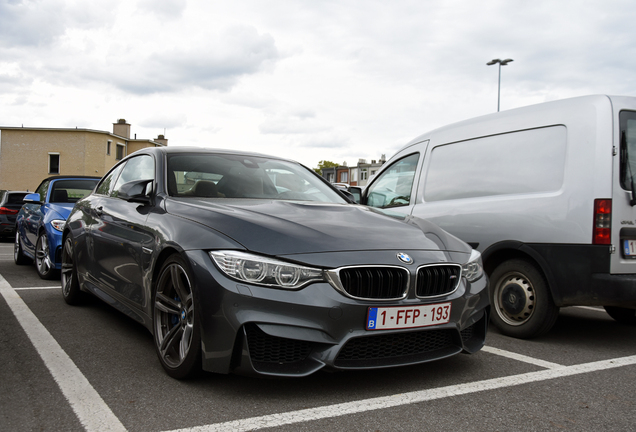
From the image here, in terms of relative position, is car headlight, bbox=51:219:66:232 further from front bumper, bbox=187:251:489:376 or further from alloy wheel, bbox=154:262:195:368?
front bumper, bbox=187:251:489:376

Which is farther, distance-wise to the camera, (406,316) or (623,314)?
(623,314)

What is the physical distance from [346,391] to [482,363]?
43.5 inches

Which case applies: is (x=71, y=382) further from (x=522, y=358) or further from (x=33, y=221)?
(x=33, y=221)

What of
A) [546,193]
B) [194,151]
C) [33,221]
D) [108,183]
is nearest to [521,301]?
[546,193]

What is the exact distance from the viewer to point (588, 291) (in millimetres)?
4070

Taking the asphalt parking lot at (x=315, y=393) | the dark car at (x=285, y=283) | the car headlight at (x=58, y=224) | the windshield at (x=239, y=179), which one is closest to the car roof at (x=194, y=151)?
the windshield at (x=239, y=179)

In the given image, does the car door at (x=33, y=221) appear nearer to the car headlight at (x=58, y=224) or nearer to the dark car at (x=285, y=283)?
the car headlight at (x=58, y=224)

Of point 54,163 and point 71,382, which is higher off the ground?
point 54,163

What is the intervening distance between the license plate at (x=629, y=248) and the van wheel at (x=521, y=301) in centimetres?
63

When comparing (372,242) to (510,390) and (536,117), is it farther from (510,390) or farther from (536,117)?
(536,117)

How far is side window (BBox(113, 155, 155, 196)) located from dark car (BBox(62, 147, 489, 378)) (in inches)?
12.9

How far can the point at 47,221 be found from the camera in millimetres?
6973

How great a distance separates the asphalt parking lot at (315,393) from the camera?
104 inches

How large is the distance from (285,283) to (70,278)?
3426 mm
